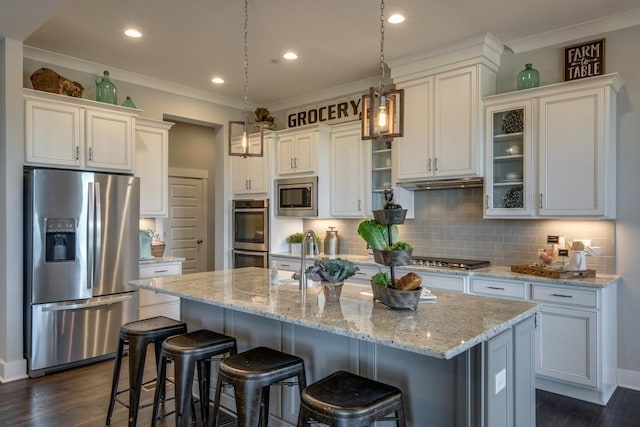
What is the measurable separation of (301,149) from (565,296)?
10.6 feet

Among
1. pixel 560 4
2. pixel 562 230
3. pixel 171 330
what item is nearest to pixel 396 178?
pixel 562 230

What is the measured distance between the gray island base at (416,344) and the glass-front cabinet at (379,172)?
2.28 meters

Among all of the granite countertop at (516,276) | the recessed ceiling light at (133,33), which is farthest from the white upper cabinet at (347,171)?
the recessed ceiling light at (133,33)

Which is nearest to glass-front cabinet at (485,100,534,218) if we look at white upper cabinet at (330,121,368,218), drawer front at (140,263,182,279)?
white upper cabinet at (330,121,368,218)

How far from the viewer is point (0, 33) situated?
3430 mm

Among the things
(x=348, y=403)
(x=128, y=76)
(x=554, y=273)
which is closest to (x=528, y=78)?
(x=554, y=273)

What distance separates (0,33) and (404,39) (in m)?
3.29

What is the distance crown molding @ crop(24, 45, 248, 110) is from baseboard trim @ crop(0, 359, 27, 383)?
278 cm

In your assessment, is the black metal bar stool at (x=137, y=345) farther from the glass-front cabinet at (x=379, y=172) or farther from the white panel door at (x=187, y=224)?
the white panel door at (x=187, y=224)

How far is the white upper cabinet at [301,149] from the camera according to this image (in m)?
5.20

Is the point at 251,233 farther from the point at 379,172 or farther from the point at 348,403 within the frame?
the point at 348,403

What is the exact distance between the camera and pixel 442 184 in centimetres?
432

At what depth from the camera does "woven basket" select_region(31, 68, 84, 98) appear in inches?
154

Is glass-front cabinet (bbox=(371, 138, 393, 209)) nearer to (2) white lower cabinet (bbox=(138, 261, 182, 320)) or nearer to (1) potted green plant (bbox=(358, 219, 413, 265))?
(2) white lower cabinet (bbox=(138, 261, 182, 320))
